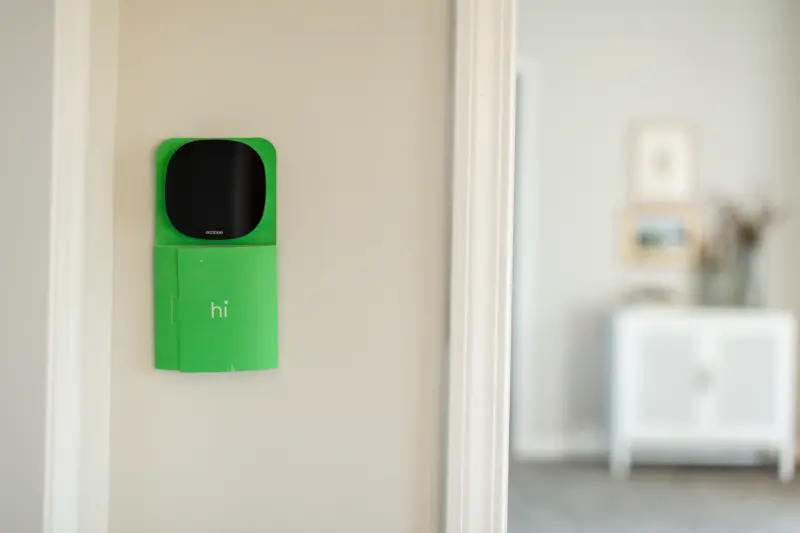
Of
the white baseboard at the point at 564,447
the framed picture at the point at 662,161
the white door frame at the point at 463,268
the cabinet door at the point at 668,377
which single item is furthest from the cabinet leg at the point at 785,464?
the white door frame at the point at 463,268

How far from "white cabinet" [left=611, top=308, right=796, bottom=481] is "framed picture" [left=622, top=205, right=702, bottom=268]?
1.73 ft

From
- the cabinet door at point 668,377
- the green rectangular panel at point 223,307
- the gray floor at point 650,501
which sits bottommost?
→ the gray floor at point 650,501

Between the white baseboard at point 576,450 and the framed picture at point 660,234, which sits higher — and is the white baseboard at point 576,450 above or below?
below

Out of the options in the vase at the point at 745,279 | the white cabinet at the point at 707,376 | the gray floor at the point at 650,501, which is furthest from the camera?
the vase at the point at 745,279

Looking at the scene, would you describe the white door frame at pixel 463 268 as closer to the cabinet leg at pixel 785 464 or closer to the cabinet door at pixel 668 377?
the cabinet door at pixel 668 377

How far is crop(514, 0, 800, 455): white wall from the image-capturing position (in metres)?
4.43

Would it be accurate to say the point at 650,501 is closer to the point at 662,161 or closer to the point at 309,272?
the point at 662,161

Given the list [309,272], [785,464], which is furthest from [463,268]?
[785,464]

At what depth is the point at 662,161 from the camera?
445 centimetres

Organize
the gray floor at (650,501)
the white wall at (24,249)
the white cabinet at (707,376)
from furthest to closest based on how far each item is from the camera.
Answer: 1. the white cabinet at (707,376)
2. the gray floor at (650,501)
3. the white wall at (24,249)

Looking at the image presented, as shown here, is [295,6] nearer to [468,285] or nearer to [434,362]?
[468,285]

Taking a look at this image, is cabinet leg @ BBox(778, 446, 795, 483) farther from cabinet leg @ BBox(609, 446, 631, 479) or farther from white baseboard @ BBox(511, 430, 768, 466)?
cabinet leg @ BBox(609, 446, 631, 479)

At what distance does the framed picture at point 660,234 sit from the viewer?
14.7ft

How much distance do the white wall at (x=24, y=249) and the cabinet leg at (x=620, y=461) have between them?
10.2 ft
